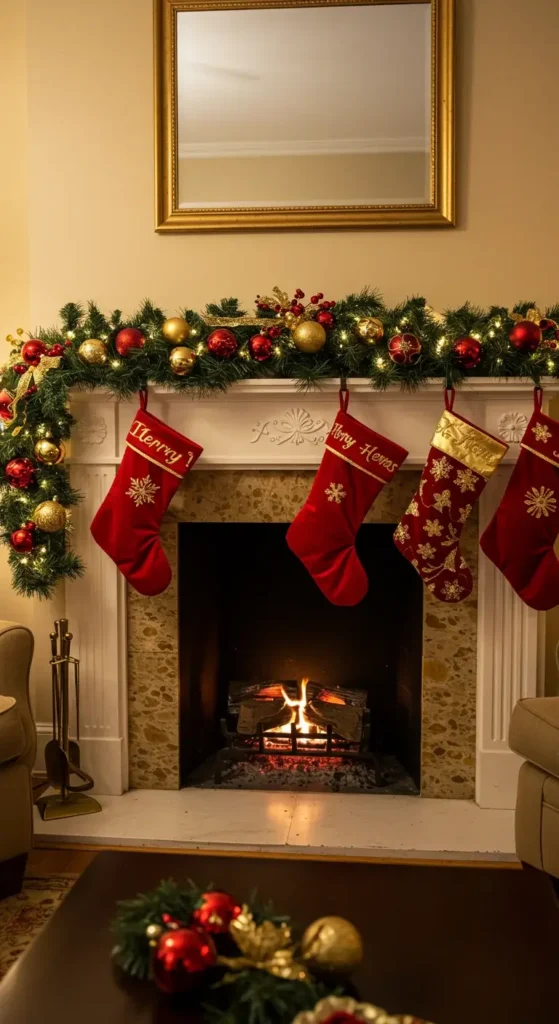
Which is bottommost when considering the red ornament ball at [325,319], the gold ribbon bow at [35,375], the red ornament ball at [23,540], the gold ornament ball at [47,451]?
the red ornament ball at [23,540]

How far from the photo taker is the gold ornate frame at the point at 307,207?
2.82 meters

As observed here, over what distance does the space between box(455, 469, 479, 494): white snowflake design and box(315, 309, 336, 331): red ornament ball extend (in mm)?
591

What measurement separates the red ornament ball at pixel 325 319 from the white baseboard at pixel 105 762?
1.49 meters

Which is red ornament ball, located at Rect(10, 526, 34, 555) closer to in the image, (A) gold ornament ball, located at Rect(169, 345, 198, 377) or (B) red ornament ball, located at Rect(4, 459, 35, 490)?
(B) red ornament ball, located at Rect(4, 459, 35, 490)

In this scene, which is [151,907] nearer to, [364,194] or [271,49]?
[364,194]

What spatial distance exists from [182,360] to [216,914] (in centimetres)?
173

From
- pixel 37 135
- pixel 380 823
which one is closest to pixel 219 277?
pixel 37 135

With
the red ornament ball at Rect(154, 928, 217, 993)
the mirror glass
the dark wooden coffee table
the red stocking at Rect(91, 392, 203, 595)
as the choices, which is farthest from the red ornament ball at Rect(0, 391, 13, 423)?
the red ornament ball at Rect(154, 928, 217, 993)

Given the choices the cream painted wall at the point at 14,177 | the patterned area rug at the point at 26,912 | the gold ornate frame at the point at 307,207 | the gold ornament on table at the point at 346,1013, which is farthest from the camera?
the cream painted wall at the point at 14,177

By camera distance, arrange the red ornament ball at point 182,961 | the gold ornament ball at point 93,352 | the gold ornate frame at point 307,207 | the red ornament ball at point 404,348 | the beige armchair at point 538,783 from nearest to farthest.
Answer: the red ornament ball at point 182,961, the beige armchair at point 538,783, the red ornament ball at point 404,348, the gold ornament ball at point 93,352, the gold ornate frame at point 307,207

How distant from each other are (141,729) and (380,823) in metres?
0.84

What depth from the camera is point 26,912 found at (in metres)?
2.16

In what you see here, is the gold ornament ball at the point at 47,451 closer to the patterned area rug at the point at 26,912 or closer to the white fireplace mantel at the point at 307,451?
the white fireplace mantel at the point at 307,451

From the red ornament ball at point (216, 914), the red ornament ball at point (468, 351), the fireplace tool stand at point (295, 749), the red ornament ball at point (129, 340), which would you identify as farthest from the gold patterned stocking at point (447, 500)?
the red ornament ball at point (216, 914)
